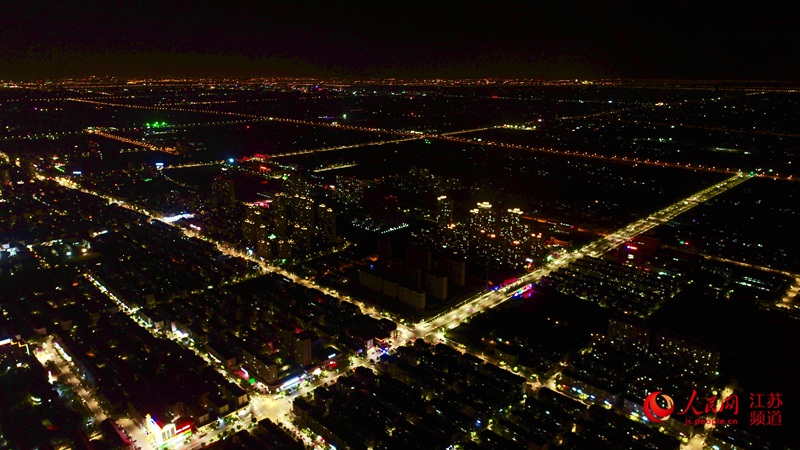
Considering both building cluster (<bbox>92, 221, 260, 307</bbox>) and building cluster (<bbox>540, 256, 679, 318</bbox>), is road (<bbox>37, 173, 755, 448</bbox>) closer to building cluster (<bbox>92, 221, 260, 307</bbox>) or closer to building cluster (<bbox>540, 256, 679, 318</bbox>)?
building cluster (<bbox>92, 221, 260, 307</bbox>)

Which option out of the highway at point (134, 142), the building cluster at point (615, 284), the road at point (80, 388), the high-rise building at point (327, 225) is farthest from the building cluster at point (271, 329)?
the highway at point (134, 142)

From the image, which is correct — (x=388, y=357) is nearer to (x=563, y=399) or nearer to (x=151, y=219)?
(x=563, y=399)

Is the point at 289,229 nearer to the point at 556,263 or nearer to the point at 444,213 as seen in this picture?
the point at 444,213

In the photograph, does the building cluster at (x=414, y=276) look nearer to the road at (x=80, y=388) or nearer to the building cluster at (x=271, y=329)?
the building cluster at (x=271, y=329)

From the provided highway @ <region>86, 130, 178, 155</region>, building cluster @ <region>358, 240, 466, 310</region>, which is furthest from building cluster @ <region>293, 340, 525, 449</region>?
highway @ <region>86, 130, 178, 155</region>

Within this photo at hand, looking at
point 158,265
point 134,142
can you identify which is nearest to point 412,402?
point 158,265

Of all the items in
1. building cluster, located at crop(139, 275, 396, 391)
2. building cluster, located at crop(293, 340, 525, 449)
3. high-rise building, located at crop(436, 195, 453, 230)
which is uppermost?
high-rise building, located at crop(436, 195, 453, 230)
